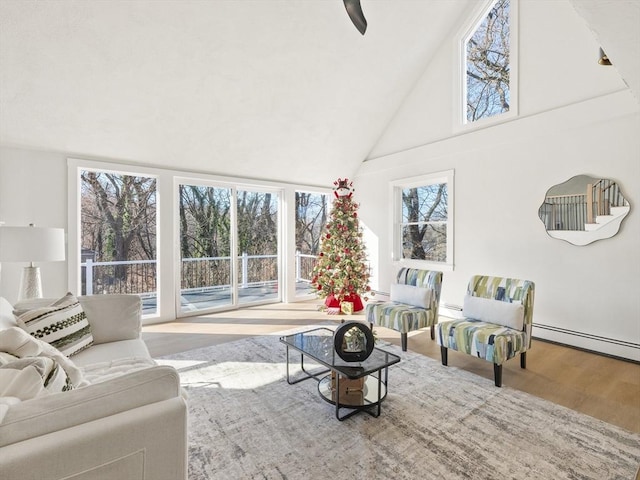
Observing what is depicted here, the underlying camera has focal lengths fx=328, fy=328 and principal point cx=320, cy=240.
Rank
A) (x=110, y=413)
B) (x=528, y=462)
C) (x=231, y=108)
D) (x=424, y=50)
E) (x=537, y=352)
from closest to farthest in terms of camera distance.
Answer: (x=110, y=413) < (x=528, y=462) < (x=537, y=352) < (x=231, y=108) < (x=424, y=50)

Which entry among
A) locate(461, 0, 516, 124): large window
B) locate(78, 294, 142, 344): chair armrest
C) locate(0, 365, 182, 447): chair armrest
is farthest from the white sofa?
locate(461, 0, 516, 124): large window

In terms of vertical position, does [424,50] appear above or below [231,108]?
above

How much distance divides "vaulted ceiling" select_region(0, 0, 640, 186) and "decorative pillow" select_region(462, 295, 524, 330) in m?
3.45

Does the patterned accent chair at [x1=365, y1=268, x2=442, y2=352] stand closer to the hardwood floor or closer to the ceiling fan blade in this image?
the hardwood floor

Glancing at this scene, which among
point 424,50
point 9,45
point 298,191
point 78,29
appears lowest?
point 298,191

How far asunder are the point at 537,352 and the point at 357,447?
2.69m

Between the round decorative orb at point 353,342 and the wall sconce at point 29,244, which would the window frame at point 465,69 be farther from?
the wall sconce at point 29,244

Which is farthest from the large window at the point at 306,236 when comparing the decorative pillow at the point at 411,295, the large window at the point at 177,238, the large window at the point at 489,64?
the large window at the point at 489,64

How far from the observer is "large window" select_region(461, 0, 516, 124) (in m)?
4.34

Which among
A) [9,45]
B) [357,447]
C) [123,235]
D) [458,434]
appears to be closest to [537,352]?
[458,434]

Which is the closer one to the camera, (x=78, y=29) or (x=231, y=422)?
(x=231, y=422)

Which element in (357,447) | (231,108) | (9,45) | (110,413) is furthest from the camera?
(231,108)

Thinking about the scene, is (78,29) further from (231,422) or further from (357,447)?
(357,447)

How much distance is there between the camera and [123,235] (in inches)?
178
